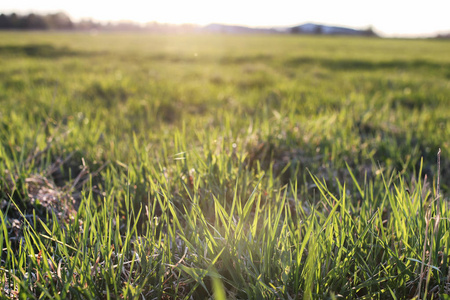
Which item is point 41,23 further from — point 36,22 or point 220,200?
point 220,200

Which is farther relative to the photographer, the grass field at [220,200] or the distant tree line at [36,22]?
the distant tree line at [36,22]

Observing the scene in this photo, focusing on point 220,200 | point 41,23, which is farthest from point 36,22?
point 220,200

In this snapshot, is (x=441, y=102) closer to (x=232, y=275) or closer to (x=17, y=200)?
(x=232, y=275)

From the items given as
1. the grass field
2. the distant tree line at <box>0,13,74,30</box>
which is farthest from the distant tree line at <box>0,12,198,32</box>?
the grass field

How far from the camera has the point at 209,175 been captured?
163 centimetres

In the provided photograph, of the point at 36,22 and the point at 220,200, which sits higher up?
the point at 36,22

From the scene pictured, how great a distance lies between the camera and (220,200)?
1551 millimetres

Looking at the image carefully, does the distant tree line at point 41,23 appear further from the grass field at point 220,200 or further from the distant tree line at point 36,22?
the grass field at point 220,200

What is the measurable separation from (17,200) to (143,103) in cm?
253

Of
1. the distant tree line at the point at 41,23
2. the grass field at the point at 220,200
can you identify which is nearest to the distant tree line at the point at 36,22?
the distant tree line at the point at 41,23

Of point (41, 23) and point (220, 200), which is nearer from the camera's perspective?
point (220, 200)

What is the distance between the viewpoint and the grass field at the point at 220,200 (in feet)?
3.35

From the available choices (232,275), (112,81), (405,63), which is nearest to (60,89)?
(112,81)

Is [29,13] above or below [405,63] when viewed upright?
above
